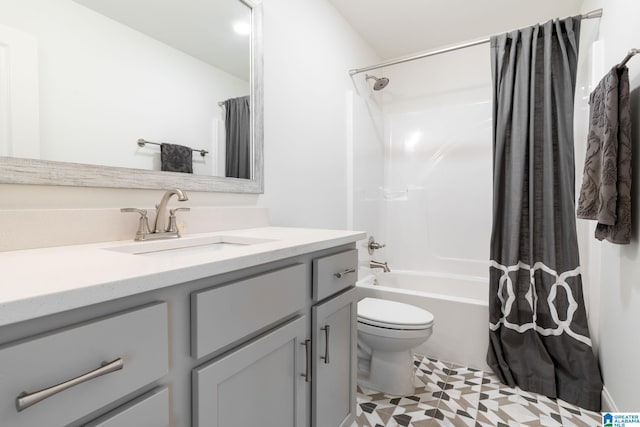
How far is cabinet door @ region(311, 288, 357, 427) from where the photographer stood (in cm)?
107

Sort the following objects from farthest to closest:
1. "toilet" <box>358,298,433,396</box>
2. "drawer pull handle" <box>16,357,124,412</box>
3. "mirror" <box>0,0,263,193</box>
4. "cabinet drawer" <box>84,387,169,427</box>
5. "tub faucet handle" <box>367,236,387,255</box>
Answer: "tub faucet handle" <box>367,236,387,255</box>, "toilet" <box>358,298,433,396</box>, "mirror" <box>0,0,263,193</box>, "cabinet drawer" <box>84,387,169,427</box>, "drawer pull handle" <box>16,357,124,412</box>

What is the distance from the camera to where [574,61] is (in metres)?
1.72

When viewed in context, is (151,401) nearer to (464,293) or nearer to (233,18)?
(233,18)

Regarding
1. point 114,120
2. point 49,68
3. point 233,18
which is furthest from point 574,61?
point 49,68

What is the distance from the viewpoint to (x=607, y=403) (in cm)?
146

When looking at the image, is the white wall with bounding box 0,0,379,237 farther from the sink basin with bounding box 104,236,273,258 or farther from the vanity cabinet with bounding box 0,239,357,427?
the vanity cabinet with bounding box 0,239,357,427

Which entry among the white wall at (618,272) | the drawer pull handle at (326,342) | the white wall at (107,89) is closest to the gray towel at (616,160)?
the white wall at (618,272)

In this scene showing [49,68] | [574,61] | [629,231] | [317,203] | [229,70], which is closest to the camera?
[49,68]

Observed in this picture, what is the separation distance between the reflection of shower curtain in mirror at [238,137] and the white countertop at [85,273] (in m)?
0.64

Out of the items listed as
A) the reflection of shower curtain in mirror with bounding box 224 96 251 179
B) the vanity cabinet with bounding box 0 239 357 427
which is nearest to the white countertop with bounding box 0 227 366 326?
the vanity cabinet with bounding box 0 239 357 427

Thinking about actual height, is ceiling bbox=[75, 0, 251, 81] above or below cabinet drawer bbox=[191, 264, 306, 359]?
above

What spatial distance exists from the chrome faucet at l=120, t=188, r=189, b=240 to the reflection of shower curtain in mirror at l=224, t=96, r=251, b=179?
372mm

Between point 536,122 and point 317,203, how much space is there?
136 centimetres

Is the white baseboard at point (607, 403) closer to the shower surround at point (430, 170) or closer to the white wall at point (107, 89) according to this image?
the shower surround at point (430, 170)
